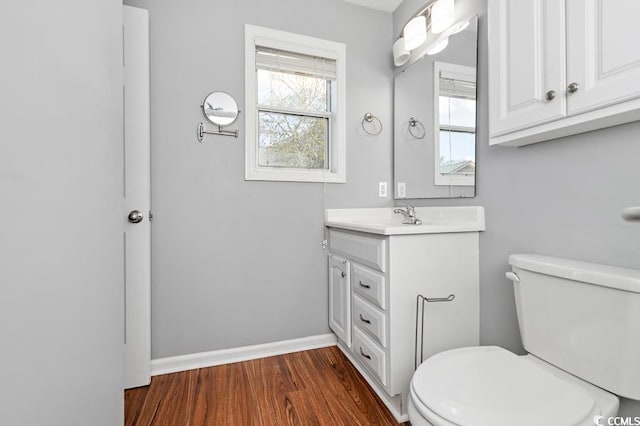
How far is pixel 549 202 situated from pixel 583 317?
47 cm

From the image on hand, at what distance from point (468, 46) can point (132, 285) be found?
2.25 metres

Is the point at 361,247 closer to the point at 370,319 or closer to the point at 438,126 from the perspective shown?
the point at 370,319

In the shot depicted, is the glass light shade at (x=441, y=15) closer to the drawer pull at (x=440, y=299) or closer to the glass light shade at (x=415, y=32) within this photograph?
the glass light shade at (x=415, y=32)

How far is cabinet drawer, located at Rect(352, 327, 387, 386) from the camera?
1.37m

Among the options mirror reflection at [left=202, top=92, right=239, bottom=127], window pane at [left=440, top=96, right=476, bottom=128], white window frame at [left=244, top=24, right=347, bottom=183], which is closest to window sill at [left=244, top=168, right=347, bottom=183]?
white window frame at [left=244, top=24, right=347, bottom=183]

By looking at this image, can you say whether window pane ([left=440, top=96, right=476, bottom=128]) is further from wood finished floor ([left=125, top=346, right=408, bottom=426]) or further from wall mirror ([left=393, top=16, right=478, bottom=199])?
wood finished floor ([left=125, top=346, right=408, bottom=426])

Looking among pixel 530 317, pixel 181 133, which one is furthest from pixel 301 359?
pixel 181 133

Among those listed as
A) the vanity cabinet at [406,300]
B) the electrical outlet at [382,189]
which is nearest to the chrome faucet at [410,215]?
the electrical outlet at [382,189]

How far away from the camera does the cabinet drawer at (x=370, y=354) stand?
1.37 meters

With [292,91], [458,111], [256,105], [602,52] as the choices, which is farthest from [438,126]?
[256,105]

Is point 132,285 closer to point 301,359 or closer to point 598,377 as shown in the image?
point 301,359

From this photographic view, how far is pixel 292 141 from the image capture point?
2084 millimetres

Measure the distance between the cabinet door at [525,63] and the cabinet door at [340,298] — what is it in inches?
43.4

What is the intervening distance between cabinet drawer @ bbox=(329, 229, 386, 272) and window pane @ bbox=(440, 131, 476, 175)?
668mm
